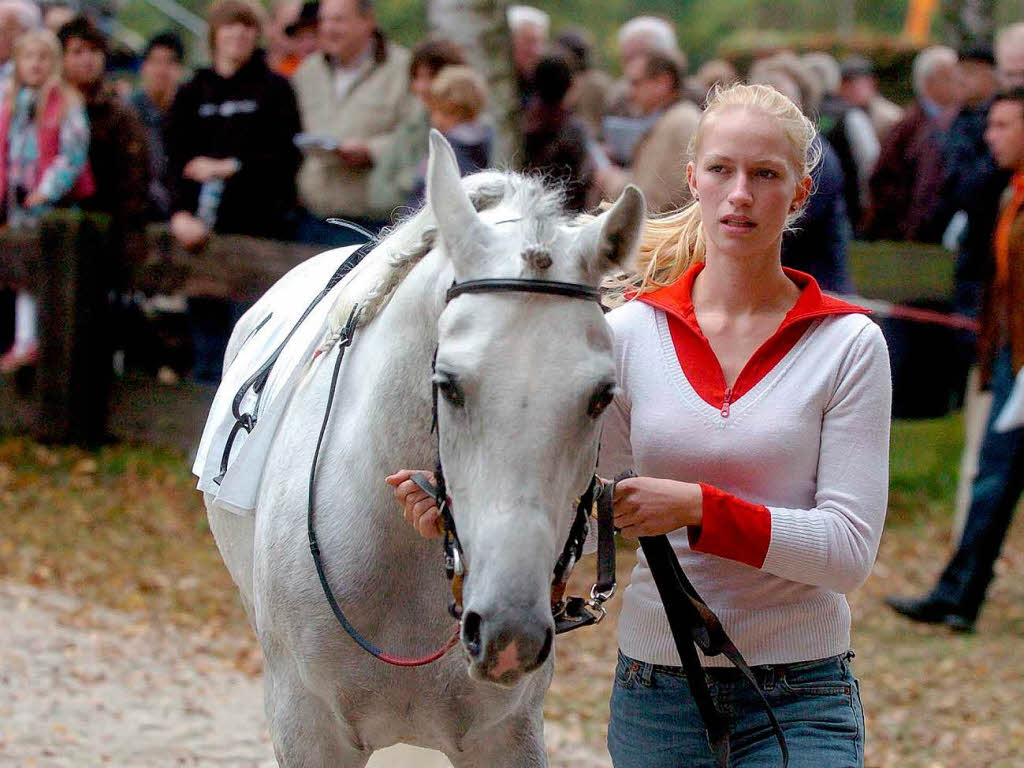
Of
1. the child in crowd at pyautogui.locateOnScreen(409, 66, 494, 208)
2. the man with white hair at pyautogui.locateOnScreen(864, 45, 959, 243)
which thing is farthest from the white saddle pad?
the man with white hair at pyautogui.locateOnScreen(864, 45, 959, 243)

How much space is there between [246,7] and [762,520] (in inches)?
251

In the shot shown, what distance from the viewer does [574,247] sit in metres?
2.37

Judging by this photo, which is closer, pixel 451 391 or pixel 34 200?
pixel 451 391

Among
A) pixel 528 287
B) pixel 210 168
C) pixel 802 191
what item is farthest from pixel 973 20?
pixel 528 287

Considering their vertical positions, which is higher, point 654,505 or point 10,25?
point 654,505

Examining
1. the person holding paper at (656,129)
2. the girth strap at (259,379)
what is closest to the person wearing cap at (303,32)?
the person holding paper at (656,129)

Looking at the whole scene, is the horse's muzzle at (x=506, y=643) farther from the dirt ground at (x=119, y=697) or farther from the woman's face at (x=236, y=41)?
the woman's face at (x=236, y=41)

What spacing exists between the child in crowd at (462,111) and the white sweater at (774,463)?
4.32 meters

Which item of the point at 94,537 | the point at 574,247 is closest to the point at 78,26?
the point at 94,537

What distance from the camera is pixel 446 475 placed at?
2354 mm

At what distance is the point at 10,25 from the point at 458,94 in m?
4.46

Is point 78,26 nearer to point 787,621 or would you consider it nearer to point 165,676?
point 165,676

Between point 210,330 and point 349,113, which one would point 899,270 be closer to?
→ point 349,113

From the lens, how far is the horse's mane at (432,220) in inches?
97.3
